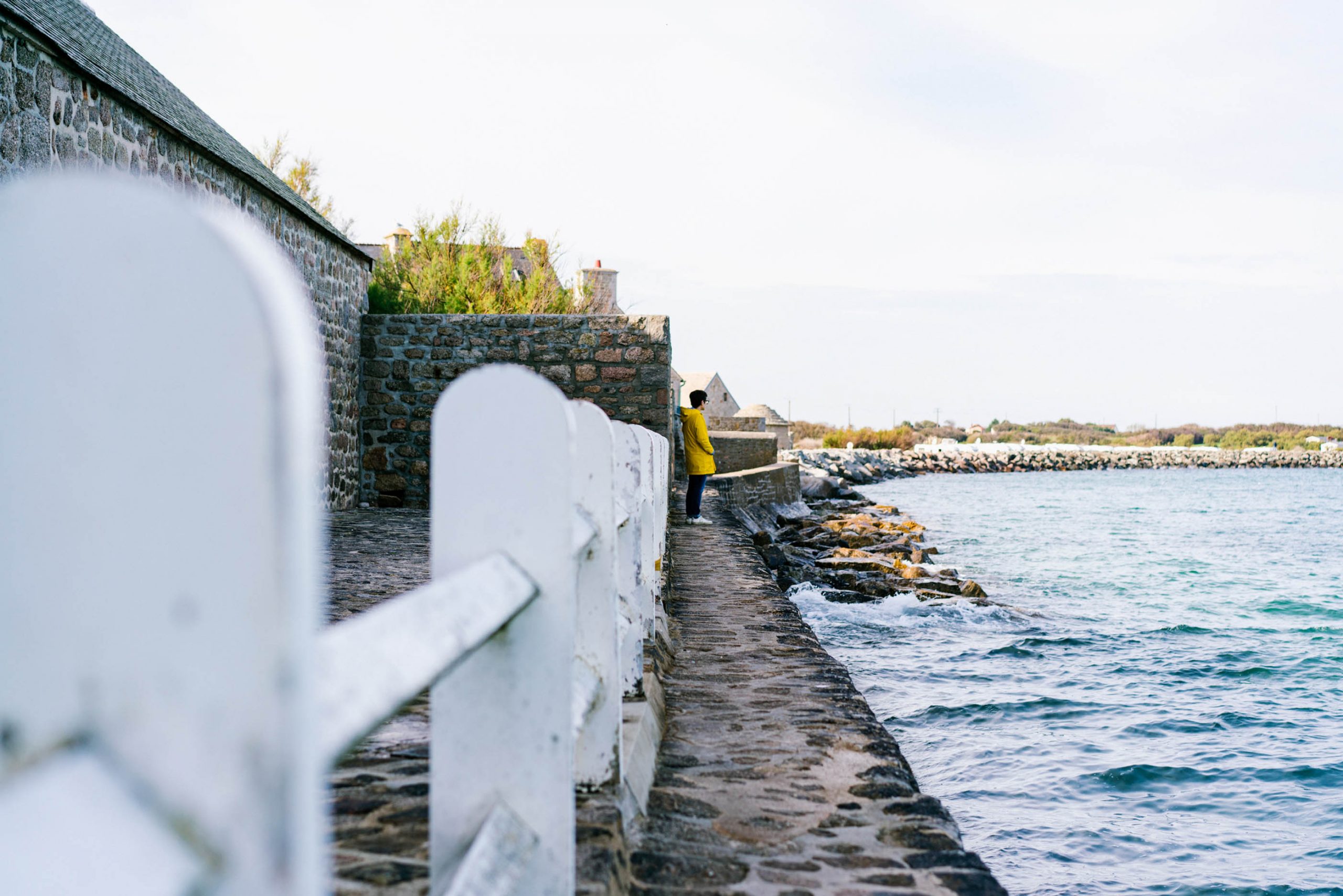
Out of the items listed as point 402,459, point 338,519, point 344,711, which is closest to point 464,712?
point 344,711

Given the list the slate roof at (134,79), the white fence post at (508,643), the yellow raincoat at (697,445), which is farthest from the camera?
the yellow raincoat at (697,445)

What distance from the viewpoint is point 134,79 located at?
24.8 feet

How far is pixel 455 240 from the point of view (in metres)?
14.3

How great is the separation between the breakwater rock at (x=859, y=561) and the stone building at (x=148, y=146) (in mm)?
5321

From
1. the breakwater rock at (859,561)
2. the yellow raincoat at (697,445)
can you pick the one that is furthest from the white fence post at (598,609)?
the yellow raincoat at (697,445)

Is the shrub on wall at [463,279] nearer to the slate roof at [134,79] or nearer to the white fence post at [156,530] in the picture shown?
the slate roof at [134,79]

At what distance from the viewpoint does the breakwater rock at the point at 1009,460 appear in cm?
3634

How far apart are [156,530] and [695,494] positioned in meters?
10.9

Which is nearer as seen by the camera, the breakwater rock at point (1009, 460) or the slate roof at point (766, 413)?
the slate roof at point (766, 413)

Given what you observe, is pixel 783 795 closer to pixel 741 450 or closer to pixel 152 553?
pixel 152 553

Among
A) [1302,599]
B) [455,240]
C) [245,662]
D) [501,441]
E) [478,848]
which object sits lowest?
[1302,599]

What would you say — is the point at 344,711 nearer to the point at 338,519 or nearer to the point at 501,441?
the point at 501,441

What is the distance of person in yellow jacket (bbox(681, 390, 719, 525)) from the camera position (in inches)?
424

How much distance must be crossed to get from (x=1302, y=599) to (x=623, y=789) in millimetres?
16697
